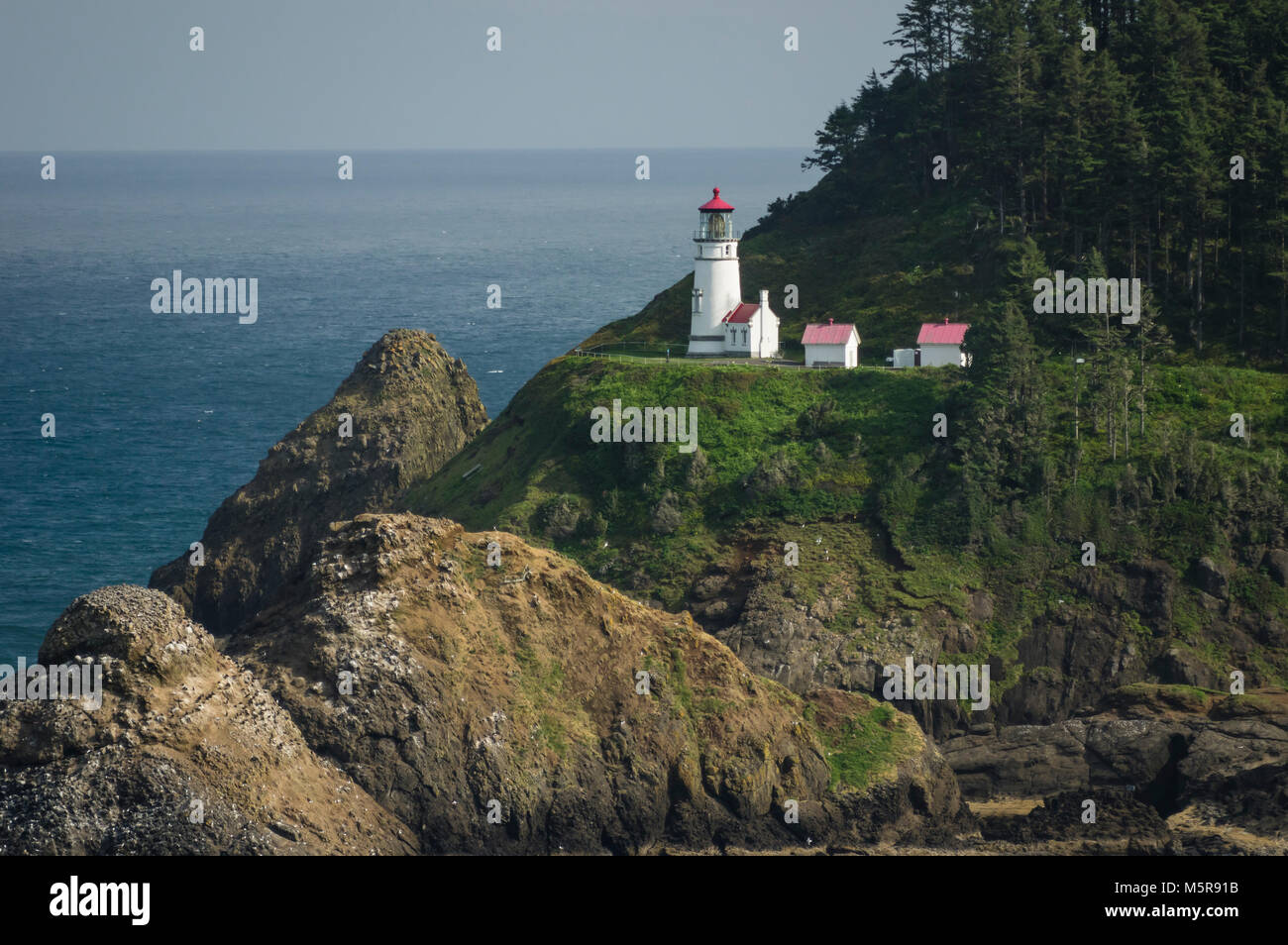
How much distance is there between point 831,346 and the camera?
3585 inches

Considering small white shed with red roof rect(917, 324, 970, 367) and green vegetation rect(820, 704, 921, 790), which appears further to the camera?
small white shed with red roof rect(917, 324, 970, 367)

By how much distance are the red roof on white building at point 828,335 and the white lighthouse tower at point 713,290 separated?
5232mm

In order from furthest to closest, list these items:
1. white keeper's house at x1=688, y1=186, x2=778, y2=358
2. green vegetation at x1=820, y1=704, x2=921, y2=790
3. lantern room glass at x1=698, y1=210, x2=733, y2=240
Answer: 1. white keeper's house at x1=688, y1=186, x2=778, y2=358
2. lantern room glass at x1=698, y1=210, x2=733, y2=240
3. green vegetation at x1=820, y1=704, x2=921, y2=790

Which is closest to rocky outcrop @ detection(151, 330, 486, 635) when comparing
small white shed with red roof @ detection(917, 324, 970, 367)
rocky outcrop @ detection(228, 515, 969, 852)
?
small white shed with red roof @ detection(917, 324, 970, 367)

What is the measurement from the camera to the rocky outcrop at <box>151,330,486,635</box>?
286 ft

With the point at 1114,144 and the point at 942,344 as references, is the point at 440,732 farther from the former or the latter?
the point at 1114,144

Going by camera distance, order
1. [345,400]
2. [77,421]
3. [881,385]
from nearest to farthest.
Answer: [881,385]
[345,400]
[77,421]

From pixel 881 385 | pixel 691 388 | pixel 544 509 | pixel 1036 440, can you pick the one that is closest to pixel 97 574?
pixel 544 509

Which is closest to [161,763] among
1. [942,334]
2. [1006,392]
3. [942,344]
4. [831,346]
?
[1006,392]

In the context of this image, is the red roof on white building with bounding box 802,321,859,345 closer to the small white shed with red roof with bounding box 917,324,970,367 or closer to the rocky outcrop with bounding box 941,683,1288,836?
the small white shed with red roof with bounding box 917,324,970,367

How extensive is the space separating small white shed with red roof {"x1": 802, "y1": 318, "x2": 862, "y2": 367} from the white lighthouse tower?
213 inches

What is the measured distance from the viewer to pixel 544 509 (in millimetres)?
83000
